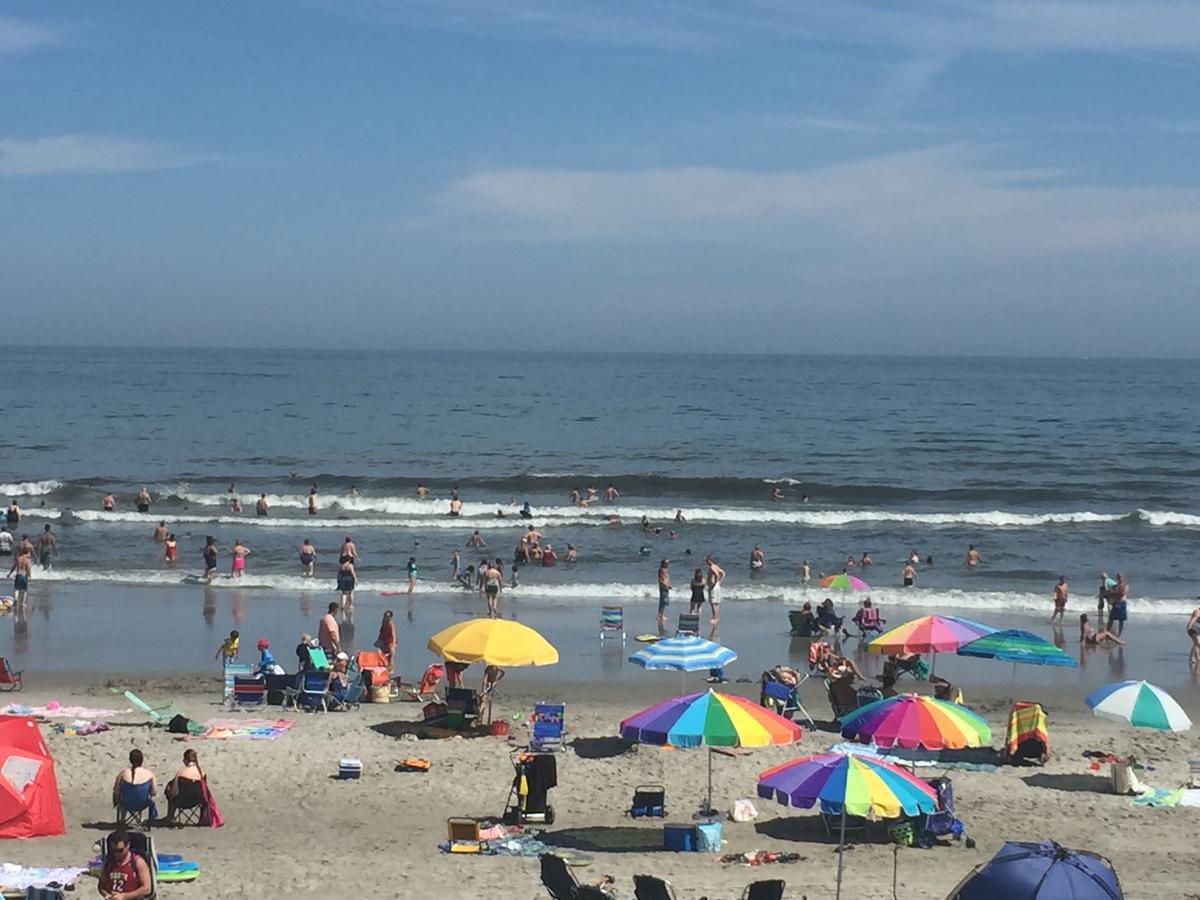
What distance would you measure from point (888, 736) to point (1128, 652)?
12.0 meters

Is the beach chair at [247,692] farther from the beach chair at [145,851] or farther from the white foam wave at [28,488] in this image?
the white foam wave at [28,488]

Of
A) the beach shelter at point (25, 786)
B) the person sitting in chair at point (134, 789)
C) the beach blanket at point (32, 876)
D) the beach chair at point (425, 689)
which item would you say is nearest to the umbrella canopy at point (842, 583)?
the beach chair at point (425, 689)

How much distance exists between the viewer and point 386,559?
3256 centimetres

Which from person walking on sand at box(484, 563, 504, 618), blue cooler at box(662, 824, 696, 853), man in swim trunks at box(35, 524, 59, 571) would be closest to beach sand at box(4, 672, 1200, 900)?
blue cooler at box(662, 824, 696, 853)

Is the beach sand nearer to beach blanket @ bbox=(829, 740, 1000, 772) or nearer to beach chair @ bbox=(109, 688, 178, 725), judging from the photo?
beach chair @ bbox=(109, 688, 178, 725)

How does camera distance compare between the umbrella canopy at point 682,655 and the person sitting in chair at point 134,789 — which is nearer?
the person sitting in chair at point 134,789

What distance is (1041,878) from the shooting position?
8.55 metres

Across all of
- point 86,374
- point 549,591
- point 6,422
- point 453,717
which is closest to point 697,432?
point 6,422

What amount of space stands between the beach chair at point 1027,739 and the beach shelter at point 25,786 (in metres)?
10.2

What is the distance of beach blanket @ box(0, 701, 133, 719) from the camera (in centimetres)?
1675

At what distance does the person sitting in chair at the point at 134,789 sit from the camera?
12578 millimetres

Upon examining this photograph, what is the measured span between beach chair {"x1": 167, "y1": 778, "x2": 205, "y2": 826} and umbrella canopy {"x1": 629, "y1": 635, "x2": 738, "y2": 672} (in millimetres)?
5407

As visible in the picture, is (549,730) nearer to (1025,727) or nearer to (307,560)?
(1025,727)

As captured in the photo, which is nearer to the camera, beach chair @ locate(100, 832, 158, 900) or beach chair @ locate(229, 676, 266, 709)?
beach chair @ locate(100, 832, 158, 900)
